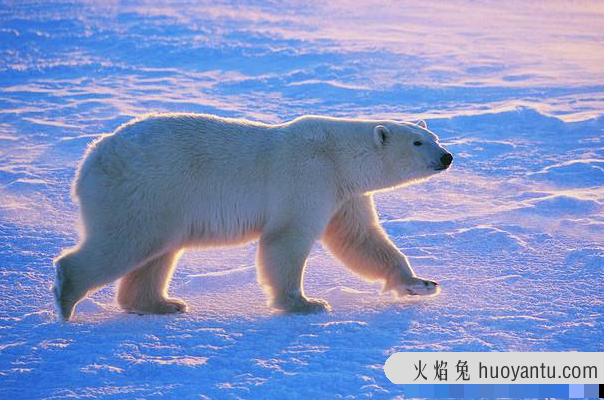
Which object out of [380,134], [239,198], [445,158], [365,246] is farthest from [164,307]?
[445,158]

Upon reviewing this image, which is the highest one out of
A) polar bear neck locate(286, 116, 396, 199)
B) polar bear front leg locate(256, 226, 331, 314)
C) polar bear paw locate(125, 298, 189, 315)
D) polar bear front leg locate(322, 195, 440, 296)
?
polar bear neck locate(286, 116, 396, 199)

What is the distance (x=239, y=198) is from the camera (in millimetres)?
4793

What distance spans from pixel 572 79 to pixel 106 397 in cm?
1003

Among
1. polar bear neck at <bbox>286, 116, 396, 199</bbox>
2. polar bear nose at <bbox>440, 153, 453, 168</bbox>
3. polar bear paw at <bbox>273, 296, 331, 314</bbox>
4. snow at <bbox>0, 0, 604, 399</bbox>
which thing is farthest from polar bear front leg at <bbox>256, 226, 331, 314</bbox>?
polar bear nose at <bbox>440, 153, 453, 168</bbox>

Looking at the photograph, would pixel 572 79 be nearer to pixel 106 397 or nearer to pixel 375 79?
pixel 375 79

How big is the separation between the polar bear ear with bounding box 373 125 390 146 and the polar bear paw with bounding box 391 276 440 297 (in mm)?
896

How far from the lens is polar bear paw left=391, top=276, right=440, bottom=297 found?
4812 millimetres

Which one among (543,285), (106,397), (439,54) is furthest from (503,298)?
(439,54)

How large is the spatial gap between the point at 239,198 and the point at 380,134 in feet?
3.28

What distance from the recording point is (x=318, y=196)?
15.8ft

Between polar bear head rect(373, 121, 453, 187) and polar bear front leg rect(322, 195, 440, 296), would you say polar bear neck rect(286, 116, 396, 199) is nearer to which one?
polar bear head rect(373, 121, 453, 187)

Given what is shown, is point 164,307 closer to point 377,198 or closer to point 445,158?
point 445,158

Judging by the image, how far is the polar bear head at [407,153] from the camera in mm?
5004

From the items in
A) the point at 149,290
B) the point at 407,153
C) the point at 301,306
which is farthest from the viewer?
the point at 407,153
